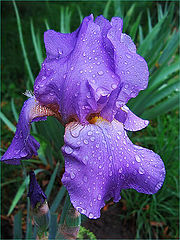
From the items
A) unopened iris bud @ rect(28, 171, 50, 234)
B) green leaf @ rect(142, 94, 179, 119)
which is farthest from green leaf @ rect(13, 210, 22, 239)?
green leaf @ rect(142, 94, 179, 119)

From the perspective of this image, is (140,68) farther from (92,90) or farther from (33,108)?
(33,108)

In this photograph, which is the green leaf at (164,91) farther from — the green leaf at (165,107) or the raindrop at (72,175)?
the raindrop at (72,175)

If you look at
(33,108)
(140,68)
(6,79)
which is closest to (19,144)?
(33,108)

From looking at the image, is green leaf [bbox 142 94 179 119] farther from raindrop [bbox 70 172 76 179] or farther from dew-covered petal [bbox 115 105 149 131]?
raindrop [bbox 70 172 76 179]

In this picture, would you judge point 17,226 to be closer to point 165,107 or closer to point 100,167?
point 100,167

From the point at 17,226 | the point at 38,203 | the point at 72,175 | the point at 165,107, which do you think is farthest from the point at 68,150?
the point at 165,107

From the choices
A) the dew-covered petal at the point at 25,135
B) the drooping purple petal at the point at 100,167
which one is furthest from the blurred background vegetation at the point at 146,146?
the drooping purple petal at the point at 100,167
